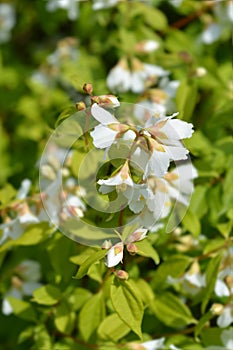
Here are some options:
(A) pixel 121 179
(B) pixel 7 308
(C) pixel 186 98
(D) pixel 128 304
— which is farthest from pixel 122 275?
(C) pixel 186 98

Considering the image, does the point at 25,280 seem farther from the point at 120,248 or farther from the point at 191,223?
the point at 120,248

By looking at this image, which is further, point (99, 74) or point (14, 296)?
point (99, 74)

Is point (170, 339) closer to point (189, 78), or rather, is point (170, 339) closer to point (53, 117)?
point (53, 117)

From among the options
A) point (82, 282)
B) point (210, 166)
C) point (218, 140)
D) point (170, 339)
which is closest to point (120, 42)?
point (218, 140)

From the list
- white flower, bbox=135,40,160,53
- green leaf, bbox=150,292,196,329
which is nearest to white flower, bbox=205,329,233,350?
green leaf, bbox=150,292,196,329

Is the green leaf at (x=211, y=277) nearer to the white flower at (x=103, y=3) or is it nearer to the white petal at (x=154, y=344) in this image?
the white petal at (x=154, y=344)

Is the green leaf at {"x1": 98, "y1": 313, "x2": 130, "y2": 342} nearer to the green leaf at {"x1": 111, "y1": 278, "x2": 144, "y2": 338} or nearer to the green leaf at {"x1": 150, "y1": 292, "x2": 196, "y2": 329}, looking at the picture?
the green leaf at {"x1": 150, "y1": 292, "x2": 196, "y2": 329}

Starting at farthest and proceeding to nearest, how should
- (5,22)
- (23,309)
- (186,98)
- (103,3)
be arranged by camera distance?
(5,22)
(103,3)
(186,98)
(23,309)
